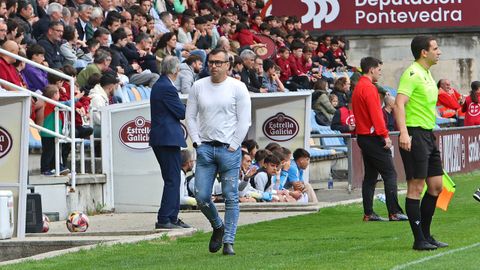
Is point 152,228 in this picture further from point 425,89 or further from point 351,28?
point 351,28

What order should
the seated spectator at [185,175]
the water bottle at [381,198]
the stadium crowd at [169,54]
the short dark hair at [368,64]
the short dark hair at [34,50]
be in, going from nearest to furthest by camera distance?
1. the short dark hair at [368,64]
2. the seated spectator at [185,175]
3. the short dark hair at [34,50]
4. the stadium crowd at [169,54]
5. the water bottle at [381,198]

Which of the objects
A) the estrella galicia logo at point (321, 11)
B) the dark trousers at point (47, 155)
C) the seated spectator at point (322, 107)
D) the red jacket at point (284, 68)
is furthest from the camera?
the estrella galicia logo at point (321, 11)

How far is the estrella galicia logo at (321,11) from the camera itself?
120 feet

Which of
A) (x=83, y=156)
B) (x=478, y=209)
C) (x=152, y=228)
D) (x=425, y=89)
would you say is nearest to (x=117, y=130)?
(x=83, y=156)

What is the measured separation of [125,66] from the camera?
23.8 m

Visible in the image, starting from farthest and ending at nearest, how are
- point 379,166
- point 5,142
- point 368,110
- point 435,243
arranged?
1. point 379,166
2. point 368,110
3. point 5,142
4. point 435,243

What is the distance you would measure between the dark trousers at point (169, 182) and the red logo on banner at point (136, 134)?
3602mm

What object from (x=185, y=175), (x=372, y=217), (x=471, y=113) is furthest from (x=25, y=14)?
(x=471, y=113)

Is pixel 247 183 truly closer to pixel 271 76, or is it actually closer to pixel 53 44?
pixel 53 44

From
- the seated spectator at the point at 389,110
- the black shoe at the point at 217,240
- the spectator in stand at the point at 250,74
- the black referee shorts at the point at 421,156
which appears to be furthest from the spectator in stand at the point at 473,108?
the black shoe at the point at 217,240

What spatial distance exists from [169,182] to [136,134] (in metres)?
3.84

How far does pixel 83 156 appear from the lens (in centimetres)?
1980

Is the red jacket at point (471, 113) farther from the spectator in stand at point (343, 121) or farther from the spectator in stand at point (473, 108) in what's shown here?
the spectator in stand at point (343, 121)

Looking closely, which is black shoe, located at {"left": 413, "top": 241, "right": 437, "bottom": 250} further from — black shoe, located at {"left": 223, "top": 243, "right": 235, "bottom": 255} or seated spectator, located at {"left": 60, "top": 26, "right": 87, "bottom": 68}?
seated spectator, located at {"left": 60, "top": 26, "right": 87, "bottom": 68}
